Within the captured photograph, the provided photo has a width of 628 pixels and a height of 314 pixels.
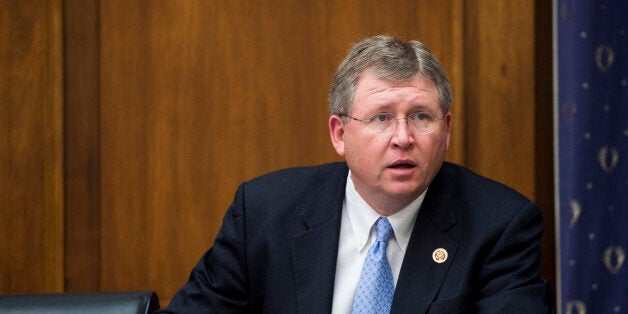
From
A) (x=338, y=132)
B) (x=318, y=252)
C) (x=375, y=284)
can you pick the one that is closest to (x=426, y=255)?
(x=375, y=284)

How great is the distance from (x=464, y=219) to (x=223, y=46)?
3.64 feet

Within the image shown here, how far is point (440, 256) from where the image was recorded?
202cm

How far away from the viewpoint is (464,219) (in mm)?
2068

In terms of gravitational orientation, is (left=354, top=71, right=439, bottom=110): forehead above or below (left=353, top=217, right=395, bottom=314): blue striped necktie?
above

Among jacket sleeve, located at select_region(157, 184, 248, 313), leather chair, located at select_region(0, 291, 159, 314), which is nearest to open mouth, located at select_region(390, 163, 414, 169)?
jacket sleeve, located at select_region(157, 184, 248, 313)

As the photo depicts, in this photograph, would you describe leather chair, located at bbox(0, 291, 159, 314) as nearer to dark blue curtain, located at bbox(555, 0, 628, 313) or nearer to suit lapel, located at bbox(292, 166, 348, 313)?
suit lapel, located at bbox(292, 166, 348, 313)

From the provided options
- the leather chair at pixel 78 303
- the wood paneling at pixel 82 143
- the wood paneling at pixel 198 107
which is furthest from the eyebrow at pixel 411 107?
the wood paneling at pixel 82 143

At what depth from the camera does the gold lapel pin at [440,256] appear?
2.01 metres

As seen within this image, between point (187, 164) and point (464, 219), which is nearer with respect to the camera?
point (464, 219)

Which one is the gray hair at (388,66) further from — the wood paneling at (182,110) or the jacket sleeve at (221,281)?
the wood paneling at (182,110)

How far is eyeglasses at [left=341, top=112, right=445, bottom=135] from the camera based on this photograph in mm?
2025

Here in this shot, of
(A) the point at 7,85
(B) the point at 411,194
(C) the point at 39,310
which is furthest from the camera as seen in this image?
(A) the point at 7,85

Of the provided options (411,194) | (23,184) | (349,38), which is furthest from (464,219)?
(23,184)

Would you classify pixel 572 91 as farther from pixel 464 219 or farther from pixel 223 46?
pixel 223 46
